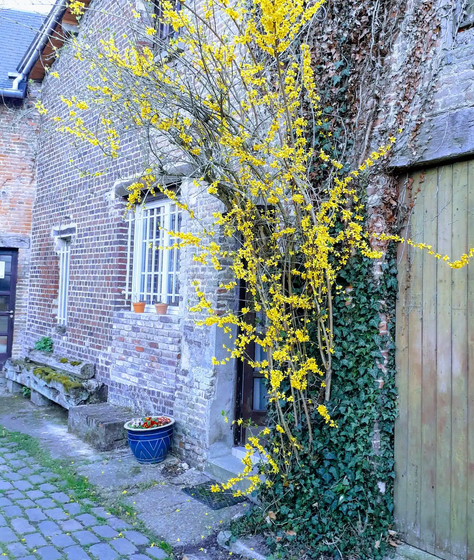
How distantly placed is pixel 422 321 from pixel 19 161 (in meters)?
9.19

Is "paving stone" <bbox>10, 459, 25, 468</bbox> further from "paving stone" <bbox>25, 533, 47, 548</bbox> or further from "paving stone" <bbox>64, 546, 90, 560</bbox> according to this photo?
"paving stone" <bbox>64, 546, 90, 560</bbox>

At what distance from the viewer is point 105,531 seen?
157 inches

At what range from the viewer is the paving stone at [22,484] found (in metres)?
4.82

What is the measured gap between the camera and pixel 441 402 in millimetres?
3471

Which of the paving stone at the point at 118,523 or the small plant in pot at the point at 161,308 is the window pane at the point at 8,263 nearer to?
the small plant in pot at the point at 161,308

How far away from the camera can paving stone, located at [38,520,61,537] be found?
394 cm

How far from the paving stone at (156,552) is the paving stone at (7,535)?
1.02 m

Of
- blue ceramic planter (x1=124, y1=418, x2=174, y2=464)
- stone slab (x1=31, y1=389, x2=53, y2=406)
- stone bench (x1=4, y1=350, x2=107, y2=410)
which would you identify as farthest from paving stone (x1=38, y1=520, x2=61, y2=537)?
stone slab (x1=31, y1=389, x2=53, y2=406)

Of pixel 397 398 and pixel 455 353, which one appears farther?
pixel 397 398

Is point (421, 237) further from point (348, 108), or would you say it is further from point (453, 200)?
point (348, 108)

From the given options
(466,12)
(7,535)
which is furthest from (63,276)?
(466,12)

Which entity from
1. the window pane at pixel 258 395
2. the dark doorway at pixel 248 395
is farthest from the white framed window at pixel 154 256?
the window pane at pixel 258 395

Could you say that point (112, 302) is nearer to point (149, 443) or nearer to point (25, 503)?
point (149, 443)

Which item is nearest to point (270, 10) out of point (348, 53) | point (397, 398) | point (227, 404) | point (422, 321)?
point (348, 53)
